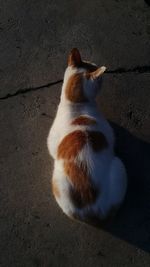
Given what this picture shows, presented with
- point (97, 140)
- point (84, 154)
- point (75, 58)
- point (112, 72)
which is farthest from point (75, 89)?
point (112, 72)

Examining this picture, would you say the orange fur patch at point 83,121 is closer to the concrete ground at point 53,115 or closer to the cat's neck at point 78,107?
the cat's neck at point 78,107

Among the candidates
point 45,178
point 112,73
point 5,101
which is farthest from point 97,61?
point 45,178

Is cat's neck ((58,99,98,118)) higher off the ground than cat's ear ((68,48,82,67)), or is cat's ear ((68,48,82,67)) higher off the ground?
cat's ear ((68,48,82,67))

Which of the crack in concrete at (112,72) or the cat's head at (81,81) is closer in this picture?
the cat's head at (81,81)

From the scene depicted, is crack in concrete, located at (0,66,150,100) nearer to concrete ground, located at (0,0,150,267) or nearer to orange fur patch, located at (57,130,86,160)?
concrete ground, located at (0,0,150,267)

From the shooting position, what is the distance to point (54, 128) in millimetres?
3924

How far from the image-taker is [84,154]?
350 cm

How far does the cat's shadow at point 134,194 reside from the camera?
377cm

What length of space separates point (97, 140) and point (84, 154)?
165mm

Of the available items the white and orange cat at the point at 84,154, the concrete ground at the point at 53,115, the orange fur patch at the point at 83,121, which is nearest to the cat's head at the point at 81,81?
the white and orange cat at the point at 84,154

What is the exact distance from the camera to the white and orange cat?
3.46 meters

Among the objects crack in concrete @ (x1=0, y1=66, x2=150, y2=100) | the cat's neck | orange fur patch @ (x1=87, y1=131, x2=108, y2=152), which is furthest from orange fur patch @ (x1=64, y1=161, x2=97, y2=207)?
crack in concrete @ (x1=0, y1=66, x2=150, y2=100)

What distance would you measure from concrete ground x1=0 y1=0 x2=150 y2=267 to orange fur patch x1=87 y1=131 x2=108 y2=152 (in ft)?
1.50

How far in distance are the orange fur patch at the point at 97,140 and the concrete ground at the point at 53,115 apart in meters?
0.46
